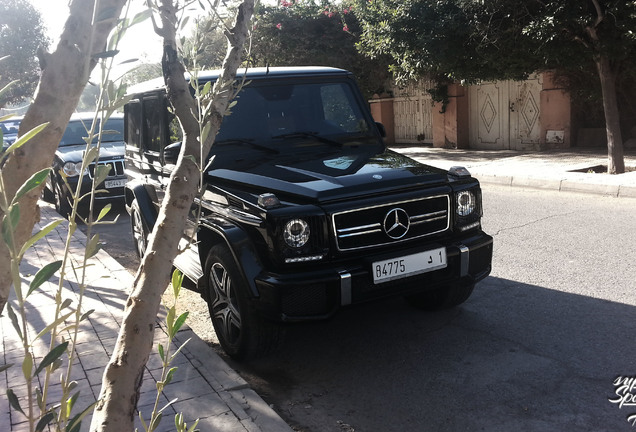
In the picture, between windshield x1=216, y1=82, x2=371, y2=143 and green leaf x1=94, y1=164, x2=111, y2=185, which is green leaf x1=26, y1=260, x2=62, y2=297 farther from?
windshield x1=216, y1=82, x2=371, y2=143

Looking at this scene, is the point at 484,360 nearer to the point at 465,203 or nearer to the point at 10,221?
the point at 465,203

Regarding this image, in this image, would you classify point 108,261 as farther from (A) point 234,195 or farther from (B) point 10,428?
(B) point 10,428

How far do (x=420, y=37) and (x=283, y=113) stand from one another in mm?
9230

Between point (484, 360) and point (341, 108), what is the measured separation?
2460 millimetres

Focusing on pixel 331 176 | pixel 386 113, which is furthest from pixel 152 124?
pixel 386 113

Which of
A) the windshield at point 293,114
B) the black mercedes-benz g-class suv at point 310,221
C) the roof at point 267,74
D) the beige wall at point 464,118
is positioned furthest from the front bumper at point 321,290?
the beige wall at point 464,118

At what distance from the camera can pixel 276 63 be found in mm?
20953

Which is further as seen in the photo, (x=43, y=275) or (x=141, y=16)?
(x=141, y=16)

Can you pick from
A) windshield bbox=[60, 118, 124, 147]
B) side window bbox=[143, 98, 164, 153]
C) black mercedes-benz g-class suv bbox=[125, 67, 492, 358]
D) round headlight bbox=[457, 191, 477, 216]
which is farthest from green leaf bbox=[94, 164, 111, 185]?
windshield bbox=[60, 118, 124, 147]

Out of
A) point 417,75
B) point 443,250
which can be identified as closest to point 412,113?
point 417,75

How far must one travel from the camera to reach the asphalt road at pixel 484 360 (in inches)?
137

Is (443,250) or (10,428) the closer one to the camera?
(10,428)

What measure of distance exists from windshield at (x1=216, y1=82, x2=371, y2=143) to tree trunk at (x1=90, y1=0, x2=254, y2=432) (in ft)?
9.17

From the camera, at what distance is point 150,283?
1695mm
